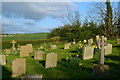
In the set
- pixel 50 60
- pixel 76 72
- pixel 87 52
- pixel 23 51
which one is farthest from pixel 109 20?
pixel 76 72

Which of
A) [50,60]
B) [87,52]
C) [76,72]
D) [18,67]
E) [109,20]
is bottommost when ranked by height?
[76,72]

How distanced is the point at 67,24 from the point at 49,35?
422cm

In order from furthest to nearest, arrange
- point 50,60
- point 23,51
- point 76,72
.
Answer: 1. point 23,51
2. point 50,60
3. point 76,72

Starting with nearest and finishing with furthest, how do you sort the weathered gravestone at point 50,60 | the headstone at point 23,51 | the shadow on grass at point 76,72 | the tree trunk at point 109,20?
the shadow on grass at point 76,72
the weathered gravestone at point 50,60
the headstone at point 23,51
the tree trunk at point 109,20

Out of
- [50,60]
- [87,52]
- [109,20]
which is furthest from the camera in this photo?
[109,20]

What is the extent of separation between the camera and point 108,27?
2595 centimetres

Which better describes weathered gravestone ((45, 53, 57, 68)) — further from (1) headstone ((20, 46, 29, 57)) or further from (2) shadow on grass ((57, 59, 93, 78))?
(1) headstone ((20, 46, 29, 57))

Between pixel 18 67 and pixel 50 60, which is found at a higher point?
pixel 50 60

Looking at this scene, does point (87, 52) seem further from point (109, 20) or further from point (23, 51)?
point (109, 20)

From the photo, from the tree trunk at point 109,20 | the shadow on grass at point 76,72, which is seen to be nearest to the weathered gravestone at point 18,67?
the shadow on grass at point 76,72

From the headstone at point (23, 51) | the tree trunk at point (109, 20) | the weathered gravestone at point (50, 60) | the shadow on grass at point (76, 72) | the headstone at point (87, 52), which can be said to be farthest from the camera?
the tree trunk at point (109, 20)

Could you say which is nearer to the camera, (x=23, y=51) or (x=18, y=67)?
(x=18, y=67)

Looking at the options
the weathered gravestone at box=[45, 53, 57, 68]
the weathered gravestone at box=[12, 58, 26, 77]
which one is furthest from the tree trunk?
the weathered gravestone at box=[12, 58, 26, 77]

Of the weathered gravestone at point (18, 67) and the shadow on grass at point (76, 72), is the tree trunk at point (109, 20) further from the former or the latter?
the weathered gravestone at point (18, 67)
